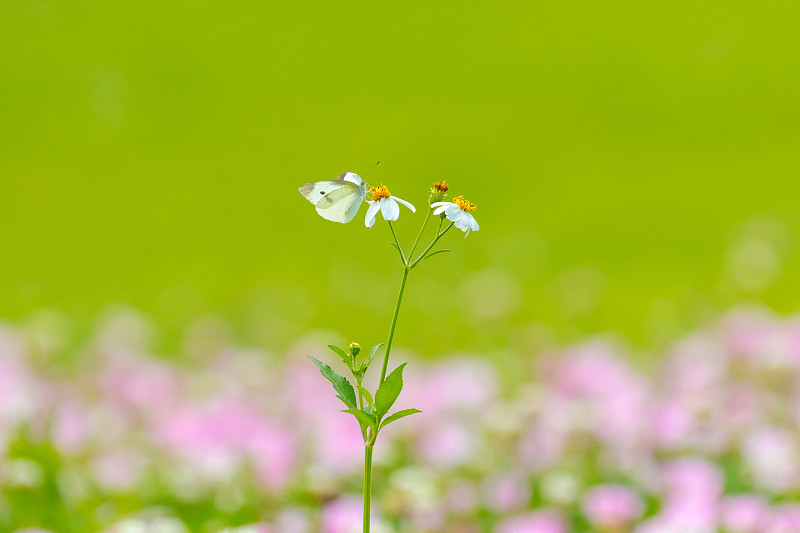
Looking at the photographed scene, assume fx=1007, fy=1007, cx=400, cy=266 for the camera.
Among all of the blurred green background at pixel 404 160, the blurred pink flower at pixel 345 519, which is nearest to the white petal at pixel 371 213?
the blurred pink flower at pixel 345 519

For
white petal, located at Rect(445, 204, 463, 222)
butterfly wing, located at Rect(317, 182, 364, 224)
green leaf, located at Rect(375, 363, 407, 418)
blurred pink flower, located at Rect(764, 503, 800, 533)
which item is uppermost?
butterfly wing, located at Rect(317, 182, 364, 224)

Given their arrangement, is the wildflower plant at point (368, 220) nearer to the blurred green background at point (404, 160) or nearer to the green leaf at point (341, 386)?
the green leaf at point (341, 386)

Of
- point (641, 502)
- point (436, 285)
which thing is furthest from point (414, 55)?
point (641, 502)

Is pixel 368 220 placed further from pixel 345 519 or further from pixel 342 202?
pixel 345 519

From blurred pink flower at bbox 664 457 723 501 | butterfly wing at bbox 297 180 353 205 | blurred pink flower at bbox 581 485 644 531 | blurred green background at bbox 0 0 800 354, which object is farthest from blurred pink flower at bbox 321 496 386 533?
blurred green background at bbox 0 0 800 354

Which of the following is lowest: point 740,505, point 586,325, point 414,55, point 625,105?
point 740,505

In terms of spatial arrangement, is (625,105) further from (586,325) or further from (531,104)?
(586,325)

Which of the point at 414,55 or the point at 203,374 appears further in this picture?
the point at 414,55

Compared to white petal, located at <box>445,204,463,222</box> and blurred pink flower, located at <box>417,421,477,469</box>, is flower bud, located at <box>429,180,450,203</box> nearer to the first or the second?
white petal, located at <box>445,204,463,222</box>
